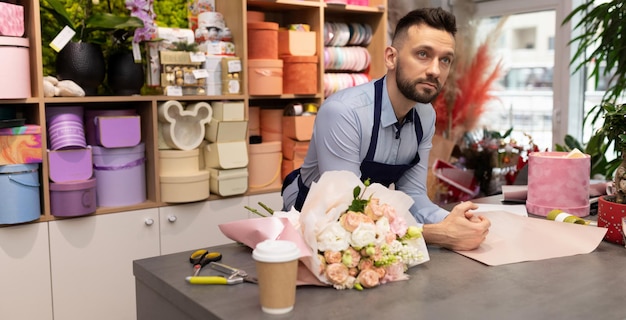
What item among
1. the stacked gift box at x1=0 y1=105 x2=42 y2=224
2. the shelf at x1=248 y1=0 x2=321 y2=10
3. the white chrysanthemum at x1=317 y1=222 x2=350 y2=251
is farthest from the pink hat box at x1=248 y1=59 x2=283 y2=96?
the white chrysanthemum at x1=317 y1=222 x2=350 y2=251

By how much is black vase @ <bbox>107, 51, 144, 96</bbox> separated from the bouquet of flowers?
1.67m

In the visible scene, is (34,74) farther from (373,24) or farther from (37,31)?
(373,24)

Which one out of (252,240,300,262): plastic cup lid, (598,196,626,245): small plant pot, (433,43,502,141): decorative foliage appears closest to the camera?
(252,240,300,262): plastic cup lid

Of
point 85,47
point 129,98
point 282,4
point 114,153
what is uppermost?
point 282,4

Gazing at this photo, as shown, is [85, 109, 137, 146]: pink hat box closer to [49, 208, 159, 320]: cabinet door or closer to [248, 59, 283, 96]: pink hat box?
[49, 208, 159, 320]: cabinet door

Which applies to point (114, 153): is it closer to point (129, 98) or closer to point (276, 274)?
point (129, 98)

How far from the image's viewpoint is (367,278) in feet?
4.45

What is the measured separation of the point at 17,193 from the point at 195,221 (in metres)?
0.87

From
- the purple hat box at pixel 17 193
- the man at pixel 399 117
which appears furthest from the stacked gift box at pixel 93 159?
Result: the man at pixel 399 117

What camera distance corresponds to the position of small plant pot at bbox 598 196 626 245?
175cm

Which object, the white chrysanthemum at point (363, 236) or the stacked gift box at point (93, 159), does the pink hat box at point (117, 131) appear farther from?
the white chrysanthemum at point (363, 236)

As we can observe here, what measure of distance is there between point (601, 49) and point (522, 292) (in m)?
2.45

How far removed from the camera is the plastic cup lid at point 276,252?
3.88ft

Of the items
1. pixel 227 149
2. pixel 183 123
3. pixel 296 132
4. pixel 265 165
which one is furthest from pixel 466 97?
pixel 183 123
